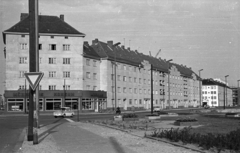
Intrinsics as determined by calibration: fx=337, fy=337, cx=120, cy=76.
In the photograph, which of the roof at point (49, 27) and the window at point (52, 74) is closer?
the roof at point (49, 27)

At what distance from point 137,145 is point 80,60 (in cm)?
5495

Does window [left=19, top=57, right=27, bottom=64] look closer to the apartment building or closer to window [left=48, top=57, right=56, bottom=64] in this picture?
the apartment building

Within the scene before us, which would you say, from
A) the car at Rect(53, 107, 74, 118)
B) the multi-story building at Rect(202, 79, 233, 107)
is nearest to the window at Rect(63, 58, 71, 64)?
the car at Rect(53, 107, 74, 118)

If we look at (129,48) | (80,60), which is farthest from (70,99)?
(129,48)

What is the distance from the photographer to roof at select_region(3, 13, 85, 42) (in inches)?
2542

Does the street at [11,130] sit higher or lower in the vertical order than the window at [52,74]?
lower

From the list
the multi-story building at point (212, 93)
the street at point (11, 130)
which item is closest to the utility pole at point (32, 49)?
the street at point (11, 130)

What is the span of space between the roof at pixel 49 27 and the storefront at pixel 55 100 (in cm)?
1152

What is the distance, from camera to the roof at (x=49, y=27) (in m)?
64.6

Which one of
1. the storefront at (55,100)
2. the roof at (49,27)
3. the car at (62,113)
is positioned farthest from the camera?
the roof at (49,27)

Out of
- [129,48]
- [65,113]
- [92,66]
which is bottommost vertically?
[65,113]

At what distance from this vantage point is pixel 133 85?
8256 cm

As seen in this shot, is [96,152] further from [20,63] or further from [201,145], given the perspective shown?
[20,63]

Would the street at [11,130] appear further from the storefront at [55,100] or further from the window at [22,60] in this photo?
the window at [22,60]
